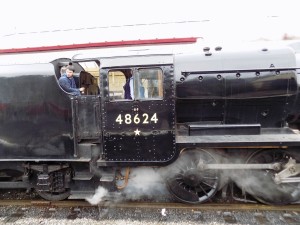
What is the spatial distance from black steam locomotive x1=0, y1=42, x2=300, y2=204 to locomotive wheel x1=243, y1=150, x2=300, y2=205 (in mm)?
17

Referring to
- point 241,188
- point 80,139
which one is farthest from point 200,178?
point 80,139

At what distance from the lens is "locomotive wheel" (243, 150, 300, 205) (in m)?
4.36

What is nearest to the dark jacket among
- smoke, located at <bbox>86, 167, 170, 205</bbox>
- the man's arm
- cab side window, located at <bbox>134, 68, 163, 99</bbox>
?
the man's arm

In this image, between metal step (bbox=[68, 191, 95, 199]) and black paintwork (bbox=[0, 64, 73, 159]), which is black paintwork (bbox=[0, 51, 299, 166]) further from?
metal step (bbox=[68, 191, 95, 199])

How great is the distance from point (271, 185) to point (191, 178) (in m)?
1.43

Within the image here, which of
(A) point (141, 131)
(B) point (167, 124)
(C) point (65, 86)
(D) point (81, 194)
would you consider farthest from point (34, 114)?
(B) point (167, 124)

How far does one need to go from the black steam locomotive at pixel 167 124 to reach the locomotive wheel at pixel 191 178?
0.02m

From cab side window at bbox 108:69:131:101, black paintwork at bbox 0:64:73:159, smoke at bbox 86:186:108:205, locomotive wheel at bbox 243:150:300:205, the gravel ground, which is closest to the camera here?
the gravel ground

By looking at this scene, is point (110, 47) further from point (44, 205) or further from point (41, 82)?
point (44, 205)

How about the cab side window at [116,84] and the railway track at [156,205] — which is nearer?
the cab side window at [116,84]

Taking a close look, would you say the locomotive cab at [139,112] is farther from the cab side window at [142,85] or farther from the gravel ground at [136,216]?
the gravel ground at [136,216]

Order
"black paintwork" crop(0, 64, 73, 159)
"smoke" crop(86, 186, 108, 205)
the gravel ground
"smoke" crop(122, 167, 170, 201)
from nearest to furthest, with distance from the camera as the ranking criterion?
the gravel ground < "black paintwork" crop(0, 64, 73, 159) < "smoke" crop(86, 186, 108, 205) < "smoke" crop(122, 167, 170, 201)

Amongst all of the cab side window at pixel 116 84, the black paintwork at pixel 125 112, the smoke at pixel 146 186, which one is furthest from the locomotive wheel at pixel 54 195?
the cab side window at pixel 116 84

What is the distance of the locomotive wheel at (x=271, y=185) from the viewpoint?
4359 mm
